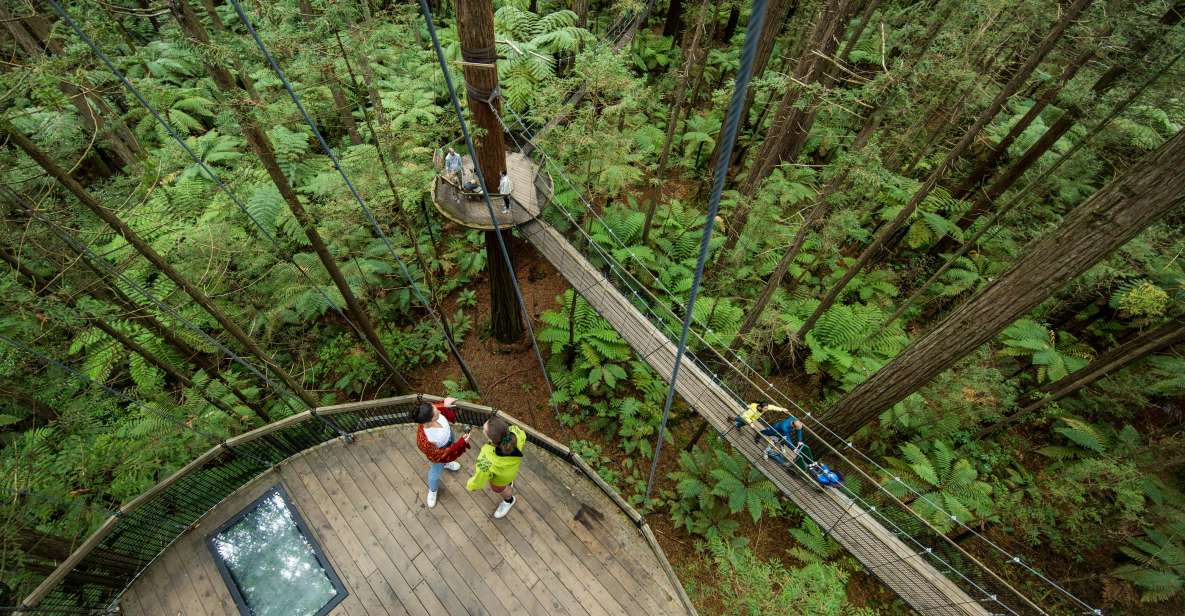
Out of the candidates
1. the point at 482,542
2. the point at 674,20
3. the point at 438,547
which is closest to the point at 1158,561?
the point at 482,542

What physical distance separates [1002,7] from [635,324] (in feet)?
25.8

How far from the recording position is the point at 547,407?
9969 millimetres

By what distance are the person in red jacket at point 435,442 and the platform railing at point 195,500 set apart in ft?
2.27

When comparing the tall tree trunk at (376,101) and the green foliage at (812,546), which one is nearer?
the green foliage at (812,546)

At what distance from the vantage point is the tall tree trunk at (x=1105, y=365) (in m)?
8.07

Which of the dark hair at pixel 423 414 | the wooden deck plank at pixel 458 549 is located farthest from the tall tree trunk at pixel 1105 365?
the dark hair at pixel 423 414

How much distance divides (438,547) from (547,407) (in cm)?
465

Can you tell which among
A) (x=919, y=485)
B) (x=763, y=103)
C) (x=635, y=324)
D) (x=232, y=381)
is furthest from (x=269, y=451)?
(x=763, y=103)

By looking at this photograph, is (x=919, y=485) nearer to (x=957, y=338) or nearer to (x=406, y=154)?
(x=957, y=338)

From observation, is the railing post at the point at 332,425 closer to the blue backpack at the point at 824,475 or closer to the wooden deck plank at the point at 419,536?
the wooden deck plank at the point at 419,536

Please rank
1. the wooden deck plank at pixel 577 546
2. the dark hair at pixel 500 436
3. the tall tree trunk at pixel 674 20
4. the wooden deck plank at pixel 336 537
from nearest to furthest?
the dark hair at pixel 500 436
the wooden deck plank at pixel 336 537
the wooden deck plank at pixel 577 546
the tall tree trunk at pixel 674 20

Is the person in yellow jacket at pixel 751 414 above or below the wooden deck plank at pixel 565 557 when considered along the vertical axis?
above

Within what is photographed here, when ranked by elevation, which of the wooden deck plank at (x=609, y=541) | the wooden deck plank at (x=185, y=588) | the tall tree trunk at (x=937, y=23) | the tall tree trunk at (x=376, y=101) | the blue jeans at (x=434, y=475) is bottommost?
the wooden deck plank at (x=185, y=588)

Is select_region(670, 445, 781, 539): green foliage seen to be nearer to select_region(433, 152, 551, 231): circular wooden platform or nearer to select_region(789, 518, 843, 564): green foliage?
select_region(789, 518, 843, 564): green foliage
